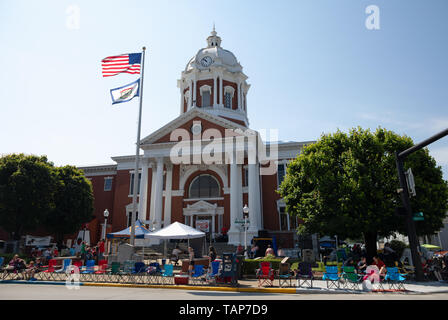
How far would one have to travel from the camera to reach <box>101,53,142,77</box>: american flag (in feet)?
60.9

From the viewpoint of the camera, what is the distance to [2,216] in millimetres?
27672

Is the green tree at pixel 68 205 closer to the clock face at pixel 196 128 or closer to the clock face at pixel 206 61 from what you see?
the clock face at pixel 196 128

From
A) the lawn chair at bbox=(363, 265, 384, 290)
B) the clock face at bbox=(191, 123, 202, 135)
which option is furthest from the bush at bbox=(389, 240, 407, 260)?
the clock face at bbox=(191, 123, 202, 135)

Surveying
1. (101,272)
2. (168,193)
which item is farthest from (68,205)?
(101,272)

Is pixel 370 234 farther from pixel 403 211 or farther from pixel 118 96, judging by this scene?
pixel 118 96

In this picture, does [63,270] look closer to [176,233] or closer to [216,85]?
[176,233]

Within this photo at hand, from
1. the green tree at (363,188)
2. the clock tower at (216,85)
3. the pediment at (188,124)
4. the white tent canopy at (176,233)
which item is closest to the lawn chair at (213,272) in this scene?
the white tent canopy at (176,233)

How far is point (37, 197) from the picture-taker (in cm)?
2859

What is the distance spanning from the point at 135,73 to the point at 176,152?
44.0 feet

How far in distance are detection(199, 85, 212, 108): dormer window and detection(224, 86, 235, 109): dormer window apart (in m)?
2.14

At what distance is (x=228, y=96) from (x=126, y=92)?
23.4m

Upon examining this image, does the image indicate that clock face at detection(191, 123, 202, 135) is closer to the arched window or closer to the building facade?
the building facade

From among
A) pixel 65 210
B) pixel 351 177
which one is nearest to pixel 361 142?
pixel 351 177

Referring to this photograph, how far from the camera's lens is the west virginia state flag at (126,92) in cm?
1920
